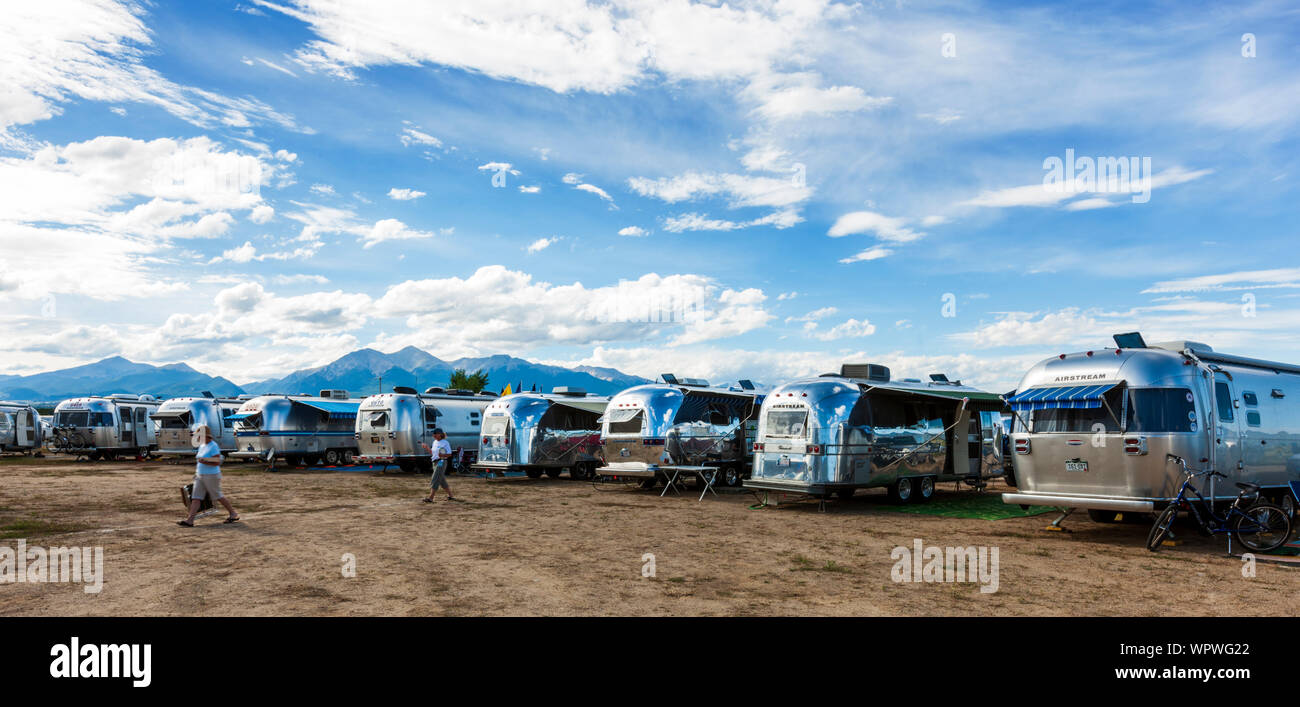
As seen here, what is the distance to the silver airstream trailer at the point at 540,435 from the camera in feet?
75.4

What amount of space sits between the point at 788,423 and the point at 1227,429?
738 cm

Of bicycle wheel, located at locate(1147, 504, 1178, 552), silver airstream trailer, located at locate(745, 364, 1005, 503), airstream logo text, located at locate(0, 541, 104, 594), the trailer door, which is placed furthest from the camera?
silver airstream trailer, located at locate(745, 364, 1005, 503)

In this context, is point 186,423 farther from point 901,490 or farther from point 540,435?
point 901,490

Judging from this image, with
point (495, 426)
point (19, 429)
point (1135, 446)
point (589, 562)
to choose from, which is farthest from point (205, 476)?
point (19, 429)

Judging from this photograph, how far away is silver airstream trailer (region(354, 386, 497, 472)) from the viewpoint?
26.2m

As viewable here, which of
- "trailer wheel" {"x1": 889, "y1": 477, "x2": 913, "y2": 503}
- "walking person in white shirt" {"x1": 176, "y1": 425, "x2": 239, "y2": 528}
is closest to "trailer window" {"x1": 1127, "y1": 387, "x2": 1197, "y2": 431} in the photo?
"trailer wheel" {"x1": 889, "y1": 477, "x2": 913, "y2": 503}

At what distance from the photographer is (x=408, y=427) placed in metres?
26.2

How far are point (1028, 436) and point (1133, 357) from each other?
6.18 ft

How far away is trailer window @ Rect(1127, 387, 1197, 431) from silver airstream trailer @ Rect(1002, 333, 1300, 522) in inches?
0.5

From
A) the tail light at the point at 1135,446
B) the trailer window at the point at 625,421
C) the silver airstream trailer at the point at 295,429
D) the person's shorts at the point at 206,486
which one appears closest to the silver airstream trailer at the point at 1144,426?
the tail light at the point at 1135,446

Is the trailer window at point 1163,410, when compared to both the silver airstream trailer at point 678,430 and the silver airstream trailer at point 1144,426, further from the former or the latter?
the silver airstream trailer at point 678,430

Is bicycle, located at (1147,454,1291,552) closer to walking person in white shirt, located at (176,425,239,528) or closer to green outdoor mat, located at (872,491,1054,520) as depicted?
green outdoor mat, located at (872,491,1054,520)

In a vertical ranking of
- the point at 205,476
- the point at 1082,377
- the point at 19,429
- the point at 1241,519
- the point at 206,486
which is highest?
the point at 1082,377
